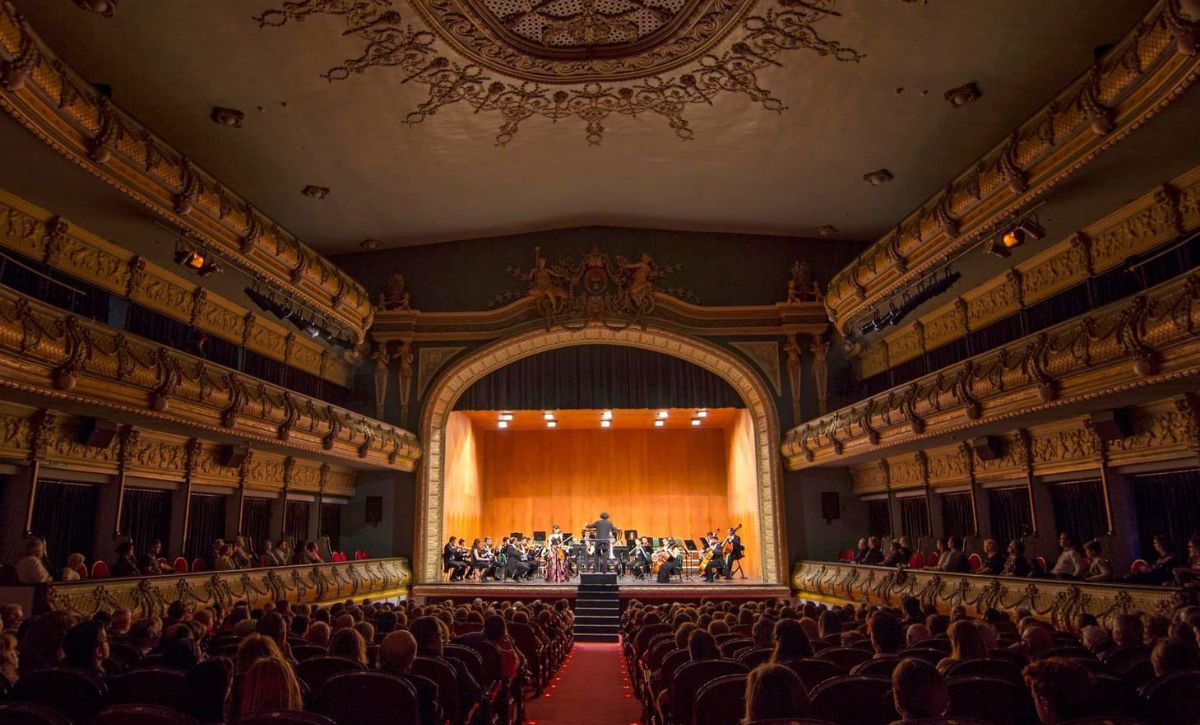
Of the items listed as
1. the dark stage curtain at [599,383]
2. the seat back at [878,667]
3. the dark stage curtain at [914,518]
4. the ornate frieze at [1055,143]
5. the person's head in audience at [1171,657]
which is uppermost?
the ornate frieze at [1055,143]

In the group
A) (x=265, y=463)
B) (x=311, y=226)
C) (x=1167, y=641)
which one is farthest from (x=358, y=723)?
(x=311, y=226)

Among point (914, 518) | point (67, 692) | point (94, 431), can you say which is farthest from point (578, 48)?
point (914, 518)

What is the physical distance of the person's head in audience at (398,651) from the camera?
15.4ft

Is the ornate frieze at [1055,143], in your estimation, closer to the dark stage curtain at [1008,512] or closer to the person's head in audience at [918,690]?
the dark stage curtain at [1008,512]

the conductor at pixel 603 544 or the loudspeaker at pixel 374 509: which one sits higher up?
the loudspeaker at pixel 374 509

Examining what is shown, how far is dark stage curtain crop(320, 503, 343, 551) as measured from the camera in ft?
64.5

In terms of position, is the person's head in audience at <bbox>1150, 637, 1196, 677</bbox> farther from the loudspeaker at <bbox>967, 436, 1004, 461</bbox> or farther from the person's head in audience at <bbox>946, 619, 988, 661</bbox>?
the loudspeaker at <bbox>967, 436, 1004, 461</bbox>

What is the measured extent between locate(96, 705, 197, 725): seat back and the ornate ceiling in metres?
9.50

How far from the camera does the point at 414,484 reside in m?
20.5

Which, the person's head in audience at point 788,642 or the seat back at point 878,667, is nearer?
the seat back at point 878,667

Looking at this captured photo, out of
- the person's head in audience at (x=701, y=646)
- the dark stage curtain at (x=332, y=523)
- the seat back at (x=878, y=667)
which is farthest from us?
the dark stage curtain at (x=332, y=523)

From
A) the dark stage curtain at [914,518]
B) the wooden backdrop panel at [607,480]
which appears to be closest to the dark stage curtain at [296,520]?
the wooden backdrop panel at [607,480]

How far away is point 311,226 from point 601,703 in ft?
44.1

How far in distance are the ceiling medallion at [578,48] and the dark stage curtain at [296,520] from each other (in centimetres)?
923
